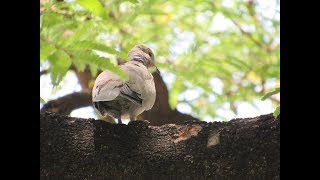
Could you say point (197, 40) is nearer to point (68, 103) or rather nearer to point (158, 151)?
point (68, 103)

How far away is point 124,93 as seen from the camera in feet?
11.8

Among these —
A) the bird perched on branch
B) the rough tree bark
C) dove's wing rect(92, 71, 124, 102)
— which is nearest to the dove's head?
the bird perched on branch

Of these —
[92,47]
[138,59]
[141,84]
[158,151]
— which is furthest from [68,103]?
[92,47]

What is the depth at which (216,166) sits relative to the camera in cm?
293

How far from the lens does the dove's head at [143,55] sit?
15.4 ft

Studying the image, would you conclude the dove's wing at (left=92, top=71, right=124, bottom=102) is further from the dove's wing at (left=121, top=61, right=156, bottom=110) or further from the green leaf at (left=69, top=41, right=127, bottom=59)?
the green leaf at (left=69, top=41, right=127, bottom=59)

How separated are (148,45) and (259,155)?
256 cm

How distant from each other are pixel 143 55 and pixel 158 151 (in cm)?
187

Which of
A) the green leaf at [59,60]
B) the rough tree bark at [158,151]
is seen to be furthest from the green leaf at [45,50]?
the rough tree bark at [158,151]

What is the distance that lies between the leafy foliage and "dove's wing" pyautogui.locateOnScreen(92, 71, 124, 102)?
252 millimetres

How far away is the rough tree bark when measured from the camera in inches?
114

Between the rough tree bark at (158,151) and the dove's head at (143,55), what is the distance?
5.44 feet
